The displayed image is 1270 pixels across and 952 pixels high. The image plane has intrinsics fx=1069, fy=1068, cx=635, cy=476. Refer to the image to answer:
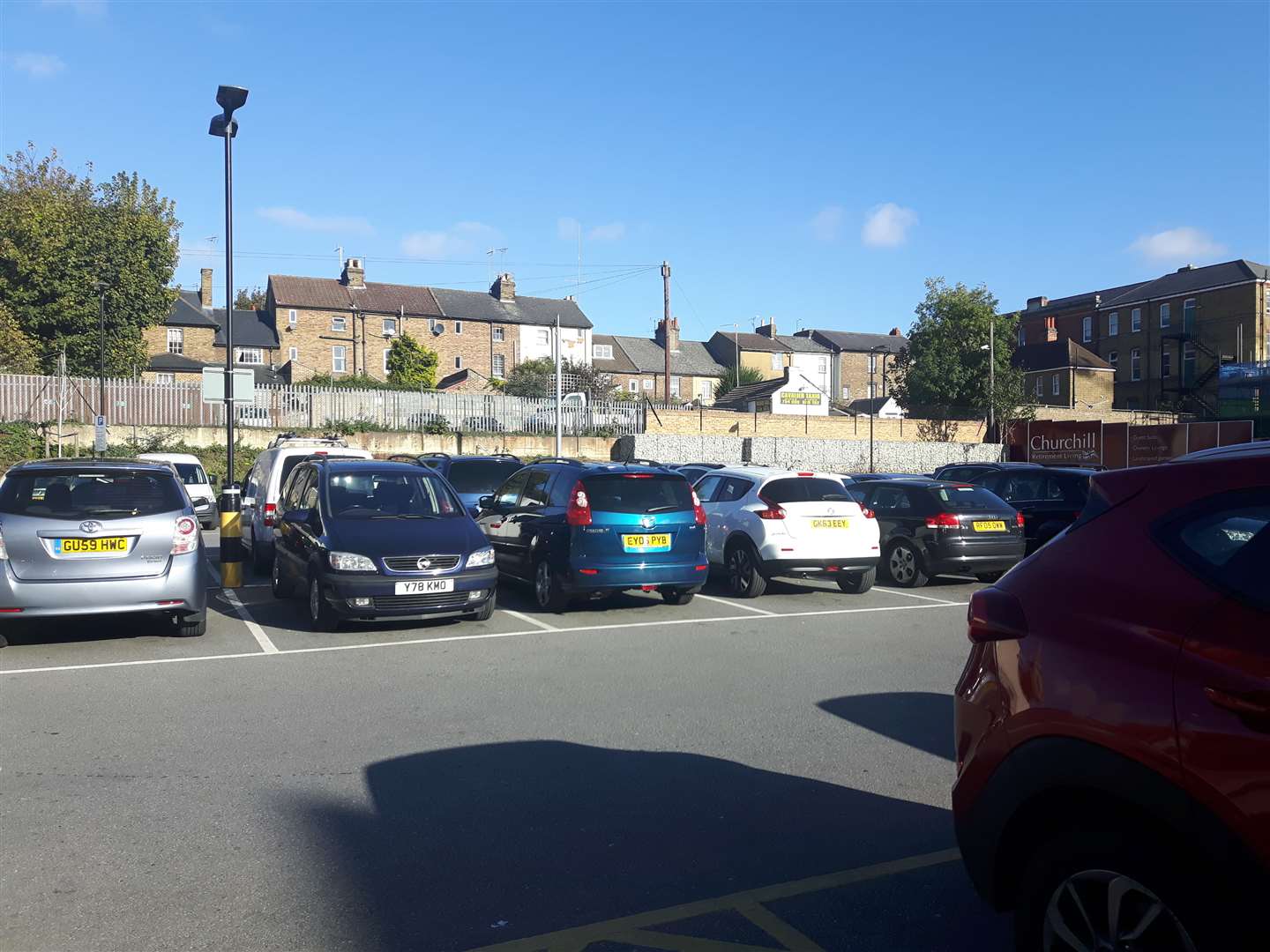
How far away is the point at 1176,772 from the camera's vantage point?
2775mm

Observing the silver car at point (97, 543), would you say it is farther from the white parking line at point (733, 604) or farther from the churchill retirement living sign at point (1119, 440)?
the churchill retirement living sign at point (1119, 440)

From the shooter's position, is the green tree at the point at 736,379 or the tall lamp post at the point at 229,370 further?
the green tree at the point at 736,379

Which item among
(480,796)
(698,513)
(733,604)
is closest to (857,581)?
(733,604)

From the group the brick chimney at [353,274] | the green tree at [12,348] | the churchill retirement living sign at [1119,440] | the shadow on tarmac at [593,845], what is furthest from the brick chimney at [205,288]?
the shadow on tarmac at [593,845]

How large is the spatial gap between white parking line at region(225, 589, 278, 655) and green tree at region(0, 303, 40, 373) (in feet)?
101

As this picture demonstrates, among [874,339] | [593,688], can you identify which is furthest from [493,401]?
[874,339]

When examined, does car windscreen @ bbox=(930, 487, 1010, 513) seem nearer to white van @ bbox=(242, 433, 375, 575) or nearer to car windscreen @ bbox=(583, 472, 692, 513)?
car windscreen @ bbox=(583, 472, 692, 513)

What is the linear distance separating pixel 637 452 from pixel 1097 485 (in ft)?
121

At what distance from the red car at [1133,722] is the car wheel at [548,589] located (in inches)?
337

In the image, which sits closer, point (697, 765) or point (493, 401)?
point (697, 765)

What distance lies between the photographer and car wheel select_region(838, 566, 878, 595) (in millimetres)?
Answer: 14094

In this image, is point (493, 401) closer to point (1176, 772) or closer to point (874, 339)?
point (1176, 772)

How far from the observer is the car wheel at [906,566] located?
15148mm

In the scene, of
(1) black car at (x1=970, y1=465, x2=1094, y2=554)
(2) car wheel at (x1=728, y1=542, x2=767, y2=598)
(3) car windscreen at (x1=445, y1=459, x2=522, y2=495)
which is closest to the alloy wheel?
(2) car wheel at (x1=728, y1=542, x2=767, y2=598)
